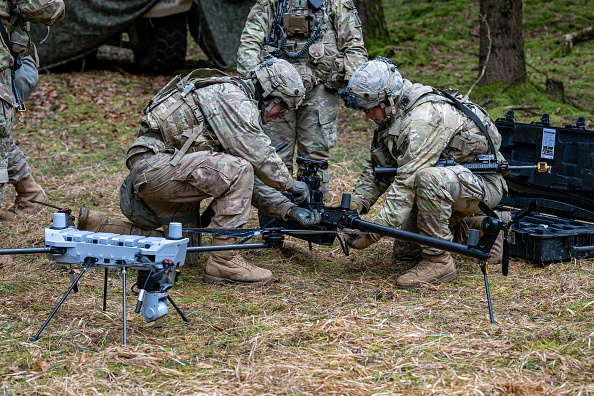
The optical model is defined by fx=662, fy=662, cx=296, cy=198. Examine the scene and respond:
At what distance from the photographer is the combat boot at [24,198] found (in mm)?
6496

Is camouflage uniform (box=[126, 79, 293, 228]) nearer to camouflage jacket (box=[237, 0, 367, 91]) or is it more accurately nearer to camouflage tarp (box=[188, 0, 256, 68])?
camouflage jacket (box=[237, 0, 367, 91])

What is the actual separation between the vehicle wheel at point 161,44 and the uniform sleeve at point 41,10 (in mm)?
8020

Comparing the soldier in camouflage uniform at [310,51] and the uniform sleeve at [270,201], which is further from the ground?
the soldier in camouflage uniform at [310,51]

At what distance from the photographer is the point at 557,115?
9.67 metres

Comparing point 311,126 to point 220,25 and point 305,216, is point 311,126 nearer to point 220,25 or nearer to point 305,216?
point 305,216

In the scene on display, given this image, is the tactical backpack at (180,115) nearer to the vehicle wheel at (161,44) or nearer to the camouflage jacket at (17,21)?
the camouflage jacket at (17,21)

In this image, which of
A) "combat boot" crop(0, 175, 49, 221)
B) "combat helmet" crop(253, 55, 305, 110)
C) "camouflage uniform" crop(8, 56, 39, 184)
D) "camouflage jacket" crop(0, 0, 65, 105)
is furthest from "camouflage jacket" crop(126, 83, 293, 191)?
"combat boot" crop(0, 175, 49, 221)

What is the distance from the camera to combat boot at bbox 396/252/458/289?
486 centimetres

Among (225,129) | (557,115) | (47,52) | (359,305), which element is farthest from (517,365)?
(47,52)

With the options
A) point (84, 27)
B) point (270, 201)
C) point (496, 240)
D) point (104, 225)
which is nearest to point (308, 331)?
point (270, 201)

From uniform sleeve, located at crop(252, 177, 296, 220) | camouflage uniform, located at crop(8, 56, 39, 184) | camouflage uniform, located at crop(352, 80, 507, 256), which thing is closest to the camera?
camouflage uniform, located at crop(352, 80, 507, 256)

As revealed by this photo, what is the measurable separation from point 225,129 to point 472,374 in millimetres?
2473

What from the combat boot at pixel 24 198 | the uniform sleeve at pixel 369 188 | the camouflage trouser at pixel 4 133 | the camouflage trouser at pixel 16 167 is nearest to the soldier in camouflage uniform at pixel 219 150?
the uniform sleeve at pixel 369 188

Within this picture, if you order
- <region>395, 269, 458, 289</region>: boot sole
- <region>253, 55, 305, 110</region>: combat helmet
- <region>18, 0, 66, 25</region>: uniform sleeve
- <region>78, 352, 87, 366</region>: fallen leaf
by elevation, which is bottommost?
<region>395, 269, 458, 289</region>: boot sole
